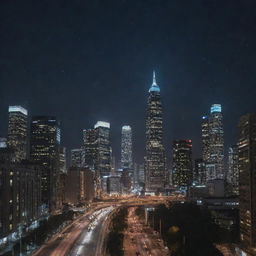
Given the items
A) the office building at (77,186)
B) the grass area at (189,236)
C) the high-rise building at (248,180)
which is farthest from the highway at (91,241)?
the office building at (77,186)

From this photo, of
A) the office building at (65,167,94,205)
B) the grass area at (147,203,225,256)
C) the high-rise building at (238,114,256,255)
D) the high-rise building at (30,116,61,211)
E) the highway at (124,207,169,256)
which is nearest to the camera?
the grass area at (147,203,225,256)

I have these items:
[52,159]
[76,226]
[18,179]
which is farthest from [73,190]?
[18,179]

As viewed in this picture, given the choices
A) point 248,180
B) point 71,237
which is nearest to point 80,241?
point 71,237

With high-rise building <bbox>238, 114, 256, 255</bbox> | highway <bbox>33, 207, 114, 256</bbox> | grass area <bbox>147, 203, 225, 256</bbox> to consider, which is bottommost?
highway <bbox>33, 207, 114, 256</bbox>

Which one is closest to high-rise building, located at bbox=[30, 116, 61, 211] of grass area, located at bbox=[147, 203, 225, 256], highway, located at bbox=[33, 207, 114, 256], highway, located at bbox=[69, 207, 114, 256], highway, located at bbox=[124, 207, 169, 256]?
highway, located at bbox=[33, 207, 114, 256]

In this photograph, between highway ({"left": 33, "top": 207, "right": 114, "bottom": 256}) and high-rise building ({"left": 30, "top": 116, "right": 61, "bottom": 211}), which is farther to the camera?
high-rise building ({"left": 30, "top": 116, "right": 61, "bottom": 211})

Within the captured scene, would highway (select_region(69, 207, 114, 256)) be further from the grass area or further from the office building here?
A: the office building
